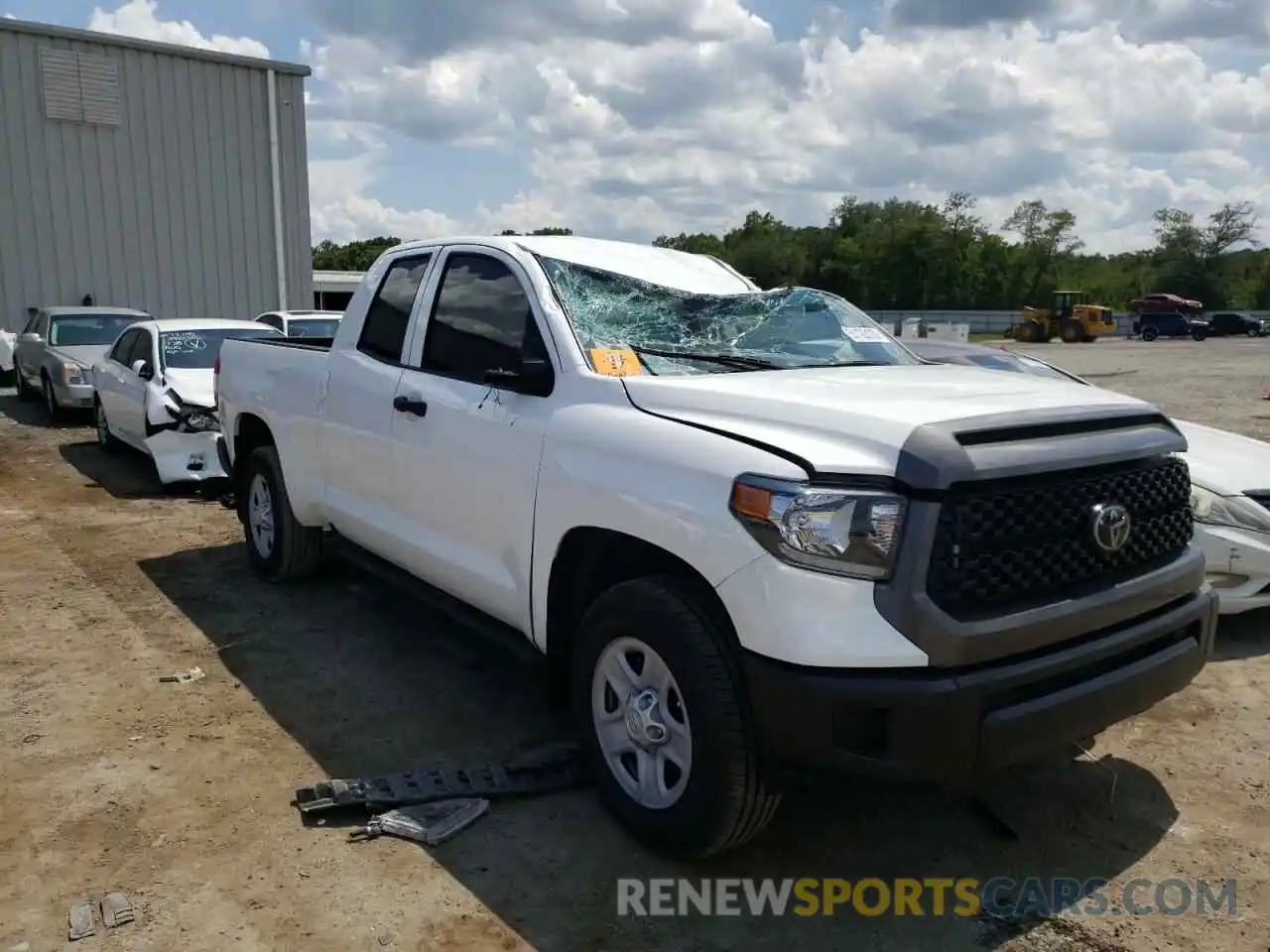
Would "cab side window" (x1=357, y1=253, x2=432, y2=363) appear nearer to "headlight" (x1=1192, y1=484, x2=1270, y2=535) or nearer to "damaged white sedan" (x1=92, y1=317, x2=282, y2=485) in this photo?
"damaged white sedan" (x1=92, y1=317, x2=282, y2=485)

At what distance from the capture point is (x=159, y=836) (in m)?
3.38

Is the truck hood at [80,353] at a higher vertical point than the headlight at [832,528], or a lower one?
lower

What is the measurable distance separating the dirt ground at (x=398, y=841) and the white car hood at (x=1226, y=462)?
801 millimetres

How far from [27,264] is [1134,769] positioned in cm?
2116

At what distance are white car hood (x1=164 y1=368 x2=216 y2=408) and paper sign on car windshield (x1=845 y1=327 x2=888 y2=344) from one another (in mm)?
6309

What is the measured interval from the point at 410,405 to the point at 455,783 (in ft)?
5.12

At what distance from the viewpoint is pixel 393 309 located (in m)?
4.82

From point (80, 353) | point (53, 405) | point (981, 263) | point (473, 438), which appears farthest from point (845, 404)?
point (981, 263)

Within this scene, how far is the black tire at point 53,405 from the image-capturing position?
13.5 m

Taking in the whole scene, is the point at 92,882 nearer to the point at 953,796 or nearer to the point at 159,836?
the point at 159,836

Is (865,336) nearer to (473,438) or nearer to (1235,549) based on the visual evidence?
(473,438)

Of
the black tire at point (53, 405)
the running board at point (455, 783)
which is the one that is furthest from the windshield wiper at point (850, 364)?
the black tire at point (53, 405)

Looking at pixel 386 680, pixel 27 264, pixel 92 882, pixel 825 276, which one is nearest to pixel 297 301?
pixel 27 264

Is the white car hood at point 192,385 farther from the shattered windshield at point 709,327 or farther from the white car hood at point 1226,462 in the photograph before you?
the white car hood at point 1226,462
